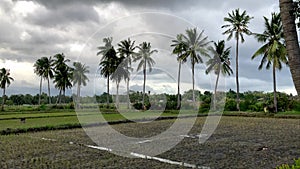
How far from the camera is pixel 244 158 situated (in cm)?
780

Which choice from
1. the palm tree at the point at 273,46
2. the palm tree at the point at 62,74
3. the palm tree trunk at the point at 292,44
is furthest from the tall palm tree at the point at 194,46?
the palm tree trunk at the point at 292,44

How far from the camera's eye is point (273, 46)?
956 inches

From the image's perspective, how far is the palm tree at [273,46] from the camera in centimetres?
2461

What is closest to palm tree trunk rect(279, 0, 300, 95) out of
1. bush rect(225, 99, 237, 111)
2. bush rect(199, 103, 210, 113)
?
bush rect(199, 103, 210, 113)

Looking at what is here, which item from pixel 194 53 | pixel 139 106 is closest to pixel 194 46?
pixel 194 53

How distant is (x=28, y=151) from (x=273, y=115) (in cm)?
1971

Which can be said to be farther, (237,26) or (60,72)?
(60,72)

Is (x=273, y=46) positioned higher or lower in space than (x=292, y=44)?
higher

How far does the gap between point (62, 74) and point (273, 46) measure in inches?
1283

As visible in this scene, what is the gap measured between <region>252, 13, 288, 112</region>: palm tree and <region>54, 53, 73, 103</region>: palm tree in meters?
30.2

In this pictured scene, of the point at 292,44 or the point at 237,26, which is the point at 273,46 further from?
the point at 292,44

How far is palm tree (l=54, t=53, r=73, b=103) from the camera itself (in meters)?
47.2

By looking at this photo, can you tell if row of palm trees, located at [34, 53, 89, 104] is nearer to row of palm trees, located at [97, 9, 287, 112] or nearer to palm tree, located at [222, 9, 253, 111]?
row of palm trees, located at [97, 9, 287, 112]

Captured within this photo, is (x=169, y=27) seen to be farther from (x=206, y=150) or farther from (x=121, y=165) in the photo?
(x=121, y=165)
